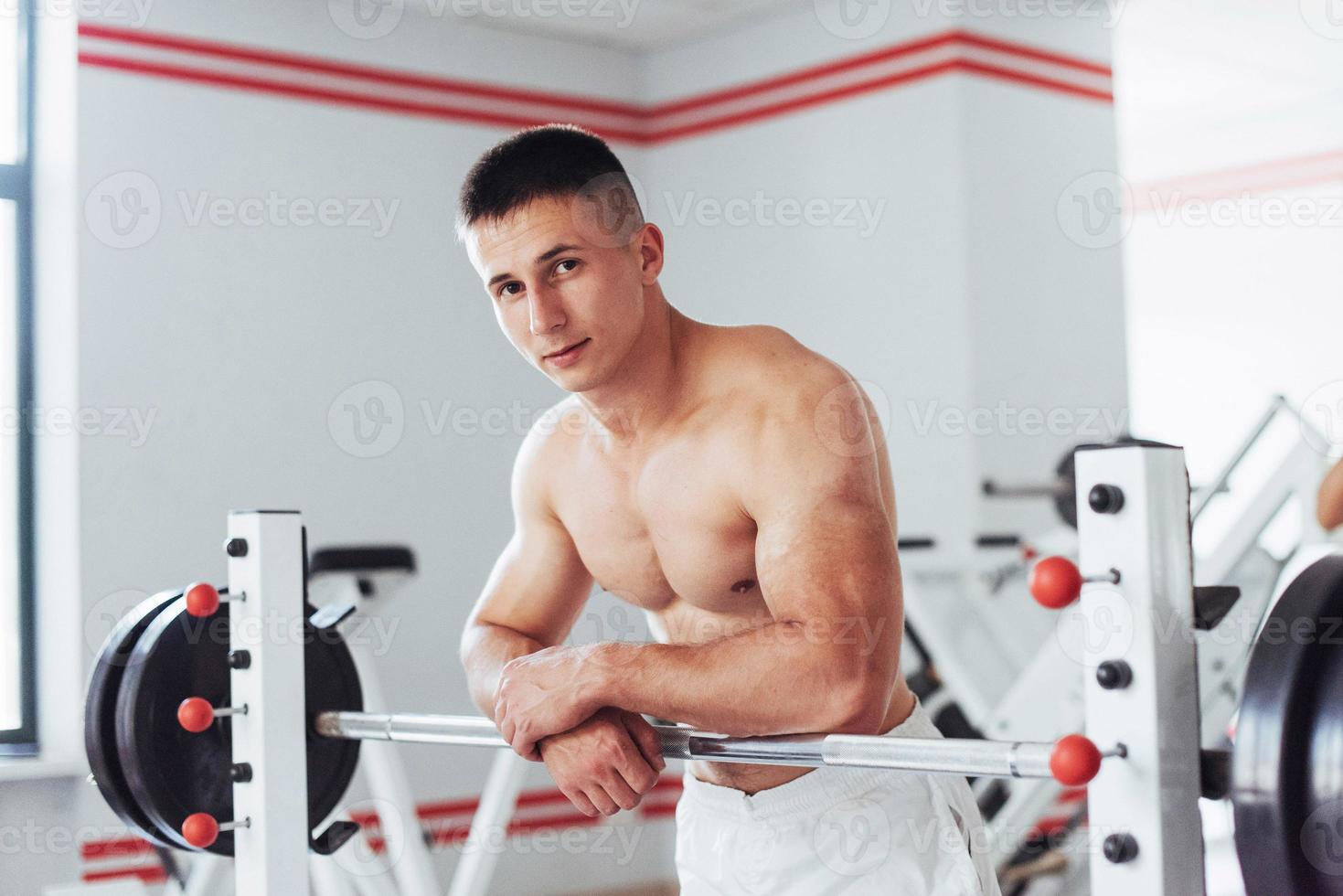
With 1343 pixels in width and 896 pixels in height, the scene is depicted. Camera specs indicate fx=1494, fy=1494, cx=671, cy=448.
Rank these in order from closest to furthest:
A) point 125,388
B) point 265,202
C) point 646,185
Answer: point 125,388, point 265,202, point 646,185

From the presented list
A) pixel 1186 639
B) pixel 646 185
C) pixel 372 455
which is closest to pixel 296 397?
pixel 372 455

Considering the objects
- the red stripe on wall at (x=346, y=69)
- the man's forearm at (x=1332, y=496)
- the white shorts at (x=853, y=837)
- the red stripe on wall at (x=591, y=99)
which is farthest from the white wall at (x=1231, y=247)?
the white shorts at (x=853, y=837)

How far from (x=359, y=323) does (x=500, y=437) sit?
649 mm

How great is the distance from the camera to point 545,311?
181cm

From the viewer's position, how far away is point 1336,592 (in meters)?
1.25

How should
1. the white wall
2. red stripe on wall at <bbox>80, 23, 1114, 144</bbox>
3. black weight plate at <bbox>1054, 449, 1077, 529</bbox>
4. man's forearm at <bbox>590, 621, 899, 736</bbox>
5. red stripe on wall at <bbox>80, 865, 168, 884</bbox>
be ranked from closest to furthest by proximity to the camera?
man's forearm at <bbox>590, 621, 899, 736</bbox>, black weight plate at <bbox>1054, 449, 1077, 529</bbox>, red stripe on wall at <bbox>80, 865, 168, 884</bbox>, red stripe on wall at <bbox>80, 23, 1114, 144</bbox>, the white wall

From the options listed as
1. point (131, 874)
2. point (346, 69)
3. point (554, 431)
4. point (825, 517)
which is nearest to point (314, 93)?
point (346, 69)

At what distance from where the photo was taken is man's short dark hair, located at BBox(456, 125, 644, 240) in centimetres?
184

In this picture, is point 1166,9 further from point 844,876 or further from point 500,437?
point 844,876

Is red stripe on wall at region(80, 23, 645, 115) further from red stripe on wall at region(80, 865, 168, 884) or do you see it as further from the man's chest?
the man's chest

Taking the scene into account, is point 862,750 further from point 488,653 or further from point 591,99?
point 591,99

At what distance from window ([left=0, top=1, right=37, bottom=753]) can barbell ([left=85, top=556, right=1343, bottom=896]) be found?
223cm

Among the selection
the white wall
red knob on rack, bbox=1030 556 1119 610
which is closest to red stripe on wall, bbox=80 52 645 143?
the white wall

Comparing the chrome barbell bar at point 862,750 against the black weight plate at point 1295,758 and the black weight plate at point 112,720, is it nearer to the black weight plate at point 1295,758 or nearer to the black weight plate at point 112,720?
the black weight plate at point 1295,758
